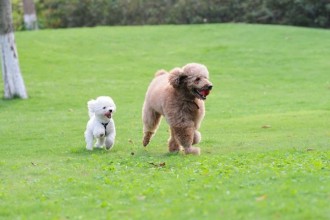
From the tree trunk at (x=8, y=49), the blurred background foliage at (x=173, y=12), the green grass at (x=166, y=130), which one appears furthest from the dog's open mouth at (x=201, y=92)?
the blurred background foliage at (x=173, y=12)

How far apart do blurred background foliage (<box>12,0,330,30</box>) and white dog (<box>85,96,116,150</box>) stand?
1014 inches

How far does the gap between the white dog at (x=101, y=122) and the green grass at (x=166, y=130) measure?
304 mm

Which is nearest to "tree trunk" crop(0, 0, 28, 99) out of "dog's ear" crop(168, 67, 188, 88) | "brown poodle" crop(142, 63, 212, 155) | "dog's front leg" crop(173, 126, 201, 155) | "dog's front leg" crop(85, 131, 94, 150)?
"dog's front leg" crop(85, 131, 94, 150)

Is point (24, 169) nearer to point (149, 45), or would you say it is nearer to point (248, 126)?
point (248, 126)

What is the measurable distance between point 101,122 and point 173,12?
28.7 metres

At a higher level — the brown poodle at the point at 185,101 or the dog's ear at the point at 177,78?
the dog's ear at the point at 177,78

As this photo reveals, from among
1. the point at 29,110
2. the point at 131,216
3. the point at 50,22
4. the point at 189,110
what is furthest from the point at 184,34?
the point at 131,216

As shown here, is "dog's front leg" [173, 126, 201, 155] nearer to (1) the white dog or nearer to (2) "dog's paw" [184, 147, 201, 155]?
(2) "dog's paw" [184, 147, 201, 155]

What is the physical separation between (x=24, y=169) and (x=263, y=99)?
1213 cm

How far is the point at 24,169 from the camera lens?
11180mm

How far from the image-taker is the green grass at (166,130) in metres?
7.97

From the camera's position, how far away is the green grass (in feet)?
26.2

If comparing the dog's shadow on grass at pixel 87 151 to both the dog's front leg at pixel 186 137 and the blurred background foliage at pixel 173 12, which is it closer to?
the dog's front leg at pixel 186 137

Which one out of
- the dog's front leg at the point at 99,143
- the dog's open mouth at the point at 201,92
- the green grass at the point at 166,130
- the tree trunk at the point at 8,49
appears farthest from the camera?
the tree trunk at the point at 8,49
